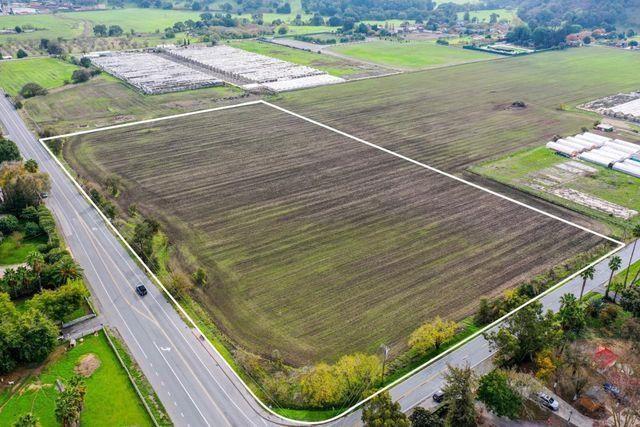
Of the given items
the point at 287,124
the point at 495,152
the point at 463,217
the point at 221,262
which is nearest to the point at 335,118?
the point at 287,124

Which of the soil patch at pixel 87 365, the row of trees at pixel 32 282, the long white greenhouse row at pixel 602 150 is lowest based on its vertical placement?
the soil patch at pixel 87 365

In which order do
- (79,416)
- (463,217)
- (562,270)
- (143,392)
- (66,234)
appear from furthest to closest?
(463,217)
(66,234)
(562,270)
(143,392)
(79,416)

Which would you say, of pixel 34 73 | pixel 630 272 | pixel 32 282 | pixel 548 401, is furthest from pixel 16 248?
pixel 34 73

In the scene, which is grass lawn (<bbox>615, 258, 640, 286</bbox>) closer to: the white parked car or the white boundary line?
the white boundary line

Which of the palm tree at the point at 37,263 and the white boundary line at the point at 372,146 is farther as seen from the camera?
the palm tree at the point at 37,263

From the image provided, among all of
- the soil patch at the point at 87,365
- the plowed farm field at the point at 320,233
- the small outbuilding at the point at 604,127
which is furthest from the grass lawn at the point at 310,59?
the soil patch at the point at 87,365

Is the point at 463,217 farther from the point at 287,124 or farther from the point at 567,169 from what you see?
the point at 287,124

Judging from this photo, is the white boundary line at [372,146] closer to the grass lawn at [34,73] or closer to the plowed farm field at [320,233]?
the plowed farm field at [320,233]
